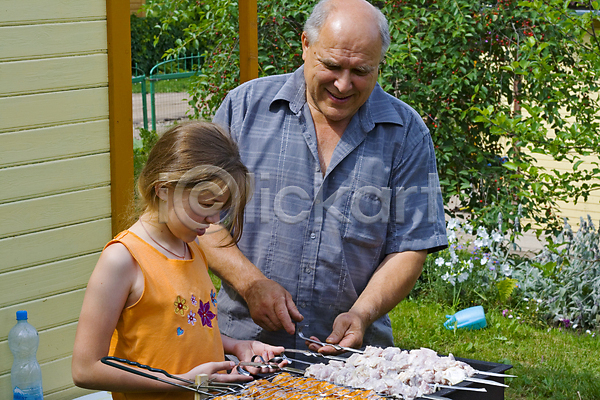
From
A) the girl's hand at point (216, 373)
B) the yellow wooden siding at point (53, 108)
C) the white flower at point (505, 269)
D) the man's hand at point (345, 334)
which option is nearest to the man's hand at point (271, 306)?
the man's hand at point (345, 334)

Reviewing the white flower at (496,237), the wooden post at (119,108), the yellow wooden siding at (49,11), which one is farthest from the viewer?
the white flower at (496,237)

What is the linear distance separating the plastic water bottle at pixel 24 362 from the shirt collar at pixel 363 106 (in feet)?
5.63

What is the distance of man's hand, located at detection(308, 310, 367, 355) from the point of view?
6.98 feet

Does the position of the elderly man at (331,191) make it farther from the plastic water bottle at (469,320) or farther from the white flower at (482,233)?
the white flower at (482,233)

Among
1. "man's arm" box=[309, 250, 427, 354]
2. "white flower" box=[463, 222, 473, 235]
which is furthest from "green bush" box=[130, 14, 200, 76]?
"man's arm" box=[309, 250, 427, 354]

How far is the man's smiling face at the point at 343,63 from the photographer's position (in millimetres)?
2340

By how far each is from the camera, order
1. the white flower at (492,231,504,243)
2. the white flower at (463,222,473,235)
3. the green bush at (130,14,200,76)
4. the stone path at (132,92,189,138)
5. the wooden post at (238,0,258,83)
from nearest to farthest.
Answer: the wooden post at (238,0,258,83), the white flower at (492,231,504,243), the white flower at (463,222,473,235), the stone path at (132,92,189,138), the green bush at (130,14,200,76)

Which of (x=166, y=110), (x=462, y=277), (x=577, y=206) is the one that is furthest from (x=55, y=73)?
(x=166, y=110)

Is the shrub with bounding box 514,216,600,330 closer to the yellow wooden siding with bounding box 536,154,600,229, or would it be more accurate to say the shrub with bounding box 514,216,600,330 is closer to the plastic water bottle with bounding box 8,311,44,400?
the yellow wooden siding with bounding box 536,154,600,229

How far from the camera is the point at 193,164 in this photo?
193 centimetres

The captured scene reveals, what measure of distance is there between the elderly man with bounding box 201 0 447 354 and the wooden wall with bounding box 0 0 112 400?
3.83 feet

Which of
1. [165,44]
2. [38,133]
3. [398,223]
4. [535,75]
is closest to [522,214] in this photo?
[535,75]

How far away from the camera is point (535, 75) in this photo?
521 cm

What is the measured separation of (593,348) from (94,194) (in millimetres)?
3504
